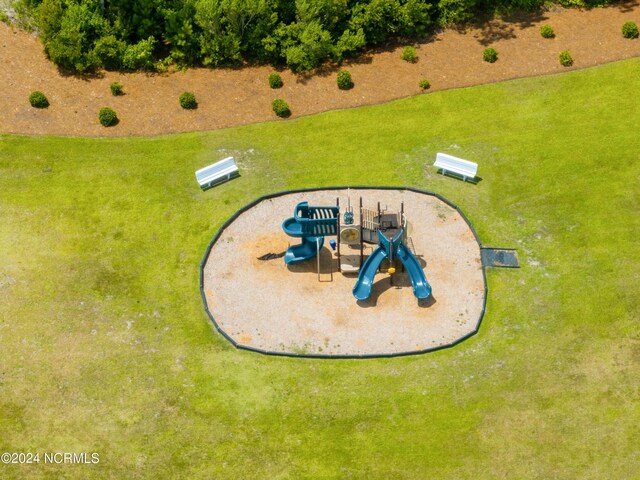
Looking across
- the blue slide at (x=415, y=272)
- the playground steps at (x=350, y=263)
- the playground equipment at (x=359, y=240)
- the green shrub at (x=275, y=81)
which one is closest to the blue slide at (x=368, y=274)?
the playground equipment at (x=359, y=240)

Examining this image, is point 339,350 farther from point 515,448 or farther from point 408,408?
point 515,448

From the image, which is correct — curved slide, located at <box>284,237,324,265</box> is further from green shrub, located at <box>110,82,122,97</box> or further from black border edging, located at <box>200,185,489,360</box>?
green shrub, located at <box>110,82,122,97</box>

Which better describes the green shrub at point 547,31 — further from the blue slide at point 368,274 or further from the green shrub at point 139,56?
the green shrub at point 139,56

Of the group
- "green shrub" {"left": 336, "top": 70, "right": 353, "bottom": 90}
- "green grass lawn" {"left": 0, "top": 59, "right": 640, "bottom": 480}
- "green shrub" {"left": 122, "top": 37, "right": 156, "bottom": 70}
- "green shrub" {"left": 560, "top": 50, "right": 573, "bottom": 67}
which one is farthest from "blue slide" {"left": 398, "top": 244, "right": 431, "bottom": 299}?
"green shrub" {"left": 122, "top": 37, "right": 156, "bottom": 70}

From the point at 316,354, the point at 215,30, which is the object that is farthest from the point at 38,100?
the point at 316,354

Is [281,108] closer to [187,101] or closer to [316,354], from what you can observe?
[187,101]
